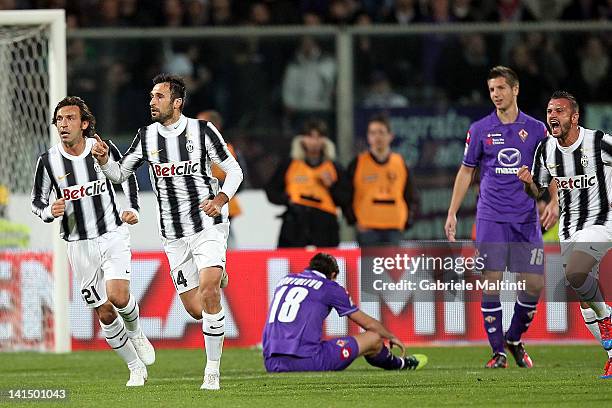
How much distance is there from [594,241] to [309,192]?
4945 mm

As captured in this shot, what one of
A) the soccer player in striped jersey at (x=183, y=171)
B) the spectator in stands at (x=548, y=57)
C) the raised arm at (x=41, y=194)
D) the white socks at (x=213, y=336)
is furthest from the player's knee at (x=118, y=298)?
the spectator in stands at (x=548, y=57)

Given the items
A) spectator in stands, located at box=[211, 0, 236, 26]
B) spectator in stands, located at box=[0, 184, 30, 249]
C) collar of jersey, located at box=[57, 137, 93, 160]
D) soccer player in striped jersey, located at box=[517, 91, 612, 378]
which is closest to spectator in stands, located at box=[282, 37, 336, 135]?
spectator in stands, located at box=[211, 0, 236, 26]

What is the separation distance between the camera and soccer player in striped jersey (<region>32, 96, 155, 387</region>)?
10008 mm

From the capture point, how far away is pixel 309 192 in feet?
46.7

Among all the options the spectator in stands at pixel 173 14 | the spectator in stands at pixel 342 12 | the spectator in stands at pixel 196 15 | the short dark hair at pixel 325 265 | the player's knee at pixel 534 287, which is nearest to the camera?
the short dark hair at pixel 325 265

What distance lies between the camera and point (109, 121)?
50.2 feet

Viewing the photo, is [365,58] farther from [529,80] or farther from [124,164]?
[124,164]

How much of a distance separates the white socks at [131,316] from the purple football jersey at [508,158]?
2.88 metres

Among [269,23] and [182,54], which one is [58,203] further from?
[269,23]

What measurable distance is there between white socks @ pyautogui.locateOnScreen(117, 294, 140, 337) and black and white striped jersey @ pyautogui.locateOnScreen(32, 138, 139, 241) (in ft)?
1.88

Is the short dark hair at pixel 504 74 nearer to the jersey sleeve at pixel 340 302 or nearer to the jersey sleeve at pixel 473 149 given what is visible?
the jersey sleeve at pixel 473 149

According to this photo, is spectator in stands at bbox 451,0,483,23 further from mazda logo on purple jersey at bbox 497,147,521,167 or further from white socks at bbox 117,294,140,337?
white socks at bbox 117,294,140,337

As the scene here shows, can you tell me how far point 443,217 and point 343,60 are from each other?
2.04 m

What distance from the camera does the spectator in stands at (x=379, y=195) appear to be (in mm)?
14172
